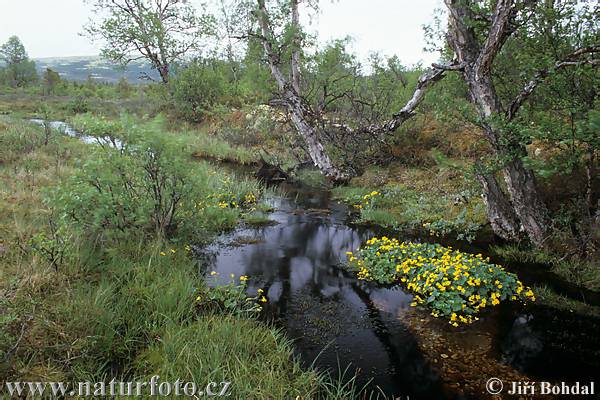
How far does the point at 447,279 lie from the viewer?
5.76 m

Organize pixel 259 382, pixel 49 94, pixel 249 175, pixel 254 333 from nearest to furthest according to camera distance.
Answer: pixel 259 382 < pixel 254 333 < pixel 249 175 < pixel 49 94

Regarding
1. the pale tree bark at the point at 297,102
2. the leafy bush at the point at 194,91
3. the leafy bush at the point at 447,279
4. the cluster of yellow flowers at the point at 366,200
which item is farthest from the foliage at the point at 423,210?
the leafy bush at the point at 194,91

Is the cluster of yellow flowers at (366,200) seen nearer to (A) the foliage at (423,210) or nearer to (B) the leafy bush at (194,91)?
(A) the foliage at (423,210)

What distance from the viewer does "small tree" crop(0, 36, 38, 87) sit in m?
57.5

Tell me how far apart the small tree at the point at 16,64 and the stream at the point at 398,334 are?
6776 cm

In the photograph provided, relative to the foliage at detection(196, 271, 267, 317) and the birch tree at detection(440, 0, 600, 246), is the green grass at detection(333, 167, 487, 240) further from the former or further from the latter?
the foliage at detection(196, 271, 267, 317)

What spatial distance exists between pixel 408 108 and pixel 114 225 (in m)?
7.69

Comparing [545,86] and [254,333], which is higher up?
[545,86]

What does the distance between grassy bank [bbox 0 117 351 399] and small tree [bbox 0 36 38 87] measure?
65732mm

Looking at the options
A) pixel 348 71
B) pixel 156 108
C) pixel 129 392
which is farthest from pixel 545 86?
pixel 156 108

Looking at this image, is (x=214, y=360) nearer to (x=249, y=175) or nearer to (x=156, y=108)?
(x=249, y=175)

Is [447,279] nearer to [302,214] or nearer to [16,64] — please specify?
[302,214]

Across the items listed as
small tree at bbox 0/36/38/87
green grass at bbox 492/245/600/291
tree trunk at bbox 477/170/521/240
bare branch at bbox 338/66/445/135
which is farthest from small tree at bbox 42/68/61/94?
green grass at bbox 492/245/600/291

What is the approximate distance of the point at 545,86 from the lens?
22.2 feet
